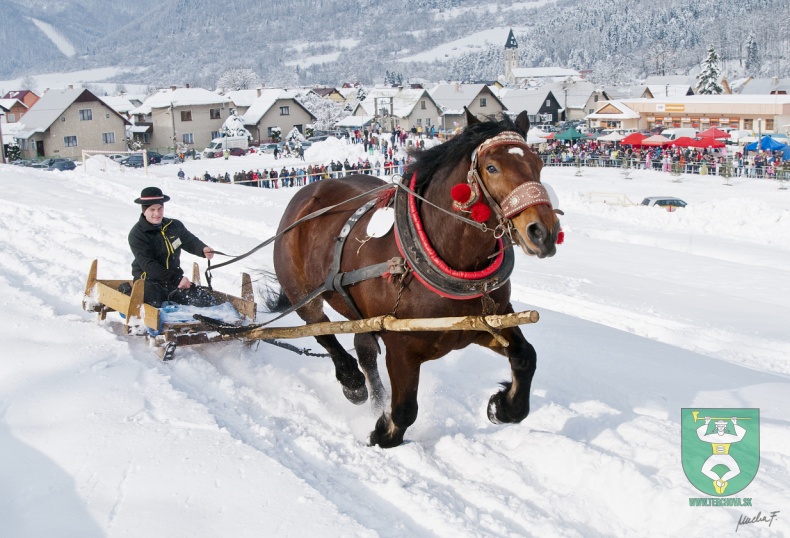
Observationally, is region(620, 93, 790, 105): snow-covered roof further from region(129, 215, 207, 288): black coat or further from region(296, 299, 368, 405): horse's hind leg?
region(296, 299, 368, 405): horse's hind leg

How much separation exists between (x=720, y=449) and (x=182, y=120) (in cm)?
6822

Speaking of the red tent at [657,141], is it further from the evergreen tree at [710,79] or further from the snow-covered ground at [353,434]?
the evergreen tree at [710,79]

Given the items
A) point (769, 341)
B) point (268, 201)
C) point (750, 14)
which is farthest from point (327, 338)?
point (750, 14)

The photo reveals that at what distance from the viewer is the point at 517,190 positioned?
396 centimetres

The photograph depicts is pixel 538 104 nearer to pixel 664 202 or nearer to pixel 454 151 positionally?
pixel 664 202

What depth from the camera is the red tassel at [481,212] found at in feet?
13.9

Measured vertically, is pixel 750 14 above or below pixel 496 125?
above

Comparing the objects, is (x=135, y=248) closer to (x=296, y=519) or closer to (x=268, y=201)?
(x=296, y=519)

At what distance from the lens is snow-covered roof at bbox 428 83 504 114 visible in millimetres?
76625

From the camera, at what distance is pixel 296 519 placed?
13.0 feet

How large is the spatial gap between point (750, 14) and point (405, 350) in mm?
217174

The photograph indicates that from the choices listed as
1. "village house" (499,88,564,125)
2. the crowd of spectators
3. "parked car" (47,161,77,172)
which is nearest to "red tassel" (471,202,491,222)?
the crowd of spectators

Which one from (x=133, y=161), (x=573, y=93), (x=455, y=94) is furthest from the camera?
(x=573, y=93)

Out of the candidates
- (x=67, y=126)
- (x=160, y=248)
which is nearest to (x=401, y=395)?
(x=160, y=248)
